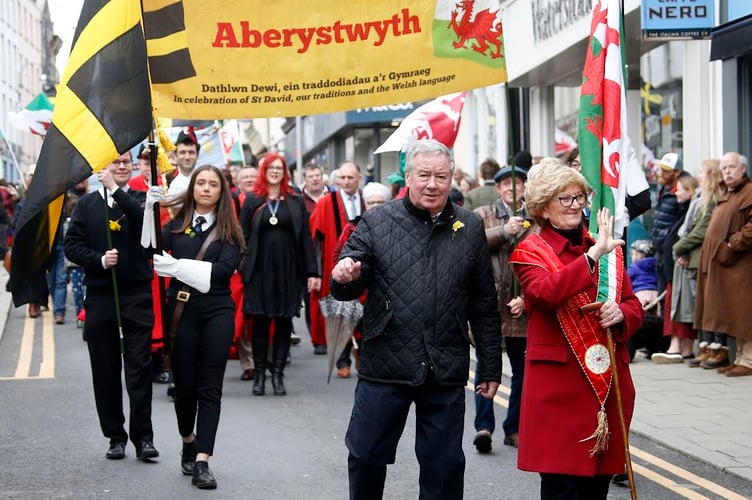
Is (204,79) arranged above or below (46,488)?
above

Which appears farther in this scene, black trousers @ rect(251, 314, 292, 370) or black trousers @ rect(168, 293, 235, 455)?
black trousers @ rect(251, 314, 292, 370)

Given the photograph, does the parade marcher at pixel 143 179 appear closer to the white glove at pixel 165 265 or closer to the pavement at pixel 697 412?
the white glove at pixel 165 265

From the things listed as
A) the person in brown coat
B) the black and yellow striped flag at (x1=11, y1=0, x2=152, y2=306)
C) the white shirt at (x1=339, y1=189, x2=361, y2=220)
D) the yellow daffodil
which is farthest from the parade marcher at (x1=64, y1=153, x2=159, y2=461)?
the person in brown coat

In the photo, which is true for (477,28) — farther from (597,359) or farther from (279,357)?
(279,357)

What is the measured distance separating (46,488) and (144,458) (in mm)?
906

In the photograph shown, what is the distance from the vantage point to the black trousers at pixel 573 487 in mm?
5570

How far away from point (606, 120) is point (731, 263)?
6.02 metres

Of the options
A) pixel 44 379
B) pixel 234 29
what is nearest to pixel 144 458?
pixel 234 29

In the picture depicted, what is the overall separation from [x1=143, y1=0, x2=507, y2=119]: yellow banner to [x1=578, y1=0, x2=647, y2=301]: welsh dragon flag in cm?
101

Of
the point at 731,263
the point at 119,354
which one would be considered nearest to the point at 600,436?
the point at 119,354

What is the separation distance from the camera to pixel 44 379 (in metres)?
12.6

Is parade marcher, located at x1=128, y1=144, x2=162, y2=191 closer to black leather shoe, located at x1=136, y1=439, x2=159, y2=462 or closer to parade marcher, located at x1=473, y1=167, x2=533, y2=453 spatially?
black leather shoe, located at x1=136, y1=439, x2=159, y2=462

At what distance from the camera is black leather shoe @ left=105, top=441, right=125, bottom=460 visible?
27.9 ft

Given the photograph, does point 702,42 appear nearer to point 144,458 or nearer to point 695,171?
point 695,171
